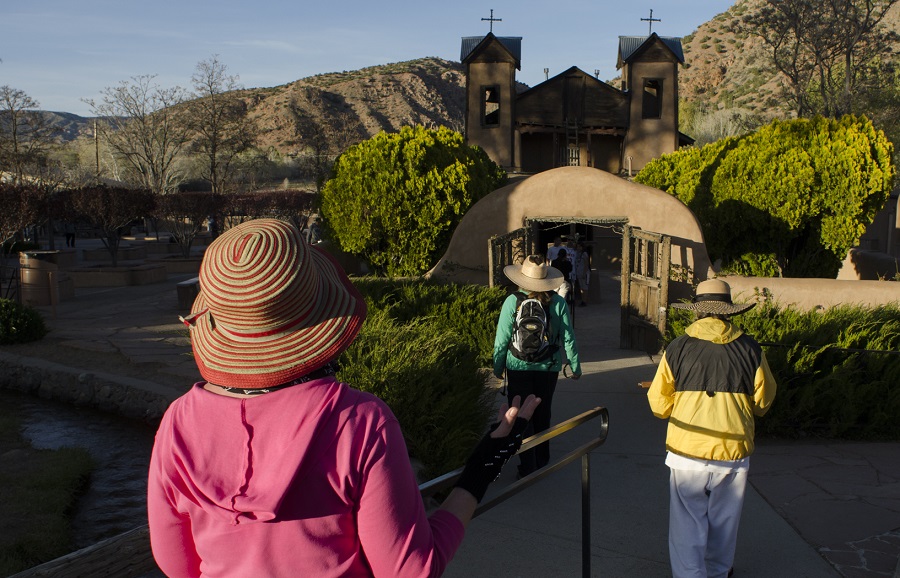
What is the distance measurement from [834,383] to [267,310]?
6926 millimetres

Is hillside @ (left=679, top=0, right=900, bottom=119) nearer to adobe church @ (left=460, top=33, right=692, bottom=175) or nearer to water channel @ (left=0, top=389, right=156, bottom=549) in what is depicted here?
adobe church @ (left=460, top=33, right=692, bottom=175)

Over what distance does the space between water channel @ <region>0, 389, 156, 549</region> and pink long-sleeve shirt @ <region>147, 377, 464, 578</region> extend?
18.8ft

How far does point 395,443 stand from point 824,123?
655 inches

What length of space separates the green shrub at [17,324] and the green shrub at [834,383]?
38.9 feet

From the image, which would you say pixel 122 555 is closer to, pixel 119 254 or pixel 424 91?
pixel 119 254

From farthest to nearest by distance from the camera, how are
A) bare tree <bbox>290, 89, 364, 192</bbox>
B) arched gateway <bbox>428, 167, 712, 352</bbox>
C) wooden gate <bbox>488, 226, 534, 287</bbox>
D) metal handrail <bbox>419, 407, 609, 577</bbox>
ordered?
bare tree <bbox>290, 89, 364, 192</bbox> → arched gateway <bbox>428, 167, 712, 352</bbox> → wooden gate <bbox>488, 226, 534, 287</bbox> → metal handrail <bbox>419, 407, 609, 577</bbox>

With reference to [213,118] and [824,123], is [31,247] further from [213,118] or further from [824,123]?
[824,123]

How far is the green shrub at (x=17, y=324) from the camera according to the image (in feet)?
42.6

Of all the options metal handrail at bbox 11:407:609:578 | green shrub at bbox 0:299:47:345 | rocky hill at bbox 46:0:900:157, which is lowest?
green shrub at bbox 0:299:47:345

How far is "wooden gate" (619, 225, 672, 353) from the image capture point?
35.8ft

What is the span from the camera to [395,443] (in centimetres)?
159

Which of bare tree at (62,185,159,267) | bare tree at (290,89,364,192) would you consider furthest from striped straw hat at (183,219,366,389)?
bare tree at (290,89,364,192)

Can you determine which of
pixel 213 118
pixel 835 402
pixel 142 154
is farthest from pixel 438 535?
pixel 142 154

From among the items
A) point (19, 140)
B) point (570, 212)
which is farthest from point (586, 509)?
point (19, 140)
